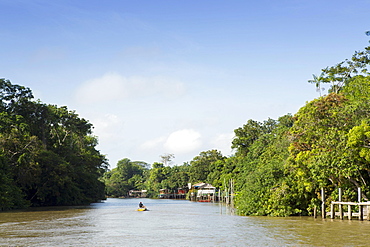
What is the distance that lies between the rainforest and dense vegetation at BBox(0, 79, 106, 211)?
0.12 metres

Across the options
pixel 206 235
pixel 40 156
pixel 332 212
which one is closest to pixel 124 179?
pixel 40 156

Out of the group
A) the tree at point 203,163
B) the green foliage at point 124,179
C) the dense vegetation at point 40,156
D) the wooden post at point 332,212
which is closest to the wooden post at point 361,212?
the wooden post at point 332,212

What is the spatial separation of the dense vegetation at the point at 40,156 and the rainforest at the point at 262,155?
0.39 ft

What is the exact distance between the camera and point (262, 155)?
49.0m

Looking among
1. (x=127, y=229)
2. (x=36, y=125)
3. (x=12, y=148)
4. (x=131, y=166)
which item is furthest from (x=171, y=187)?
(x=127, y=229)

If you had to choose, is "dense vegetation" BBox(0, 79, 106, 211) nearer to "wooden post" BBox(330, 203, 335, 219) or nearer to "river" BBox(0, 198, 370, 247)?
"river" BBox(0, 198, 370, 247)

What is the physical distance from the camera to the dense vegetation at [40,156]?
49.4 m

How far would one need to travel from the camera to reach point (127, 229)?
26.8 meters

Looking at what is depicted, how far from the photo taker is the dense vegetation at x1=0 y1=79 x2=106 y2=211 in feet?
162

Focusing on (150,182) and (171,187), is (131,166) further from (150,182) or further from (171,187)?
(171,187)

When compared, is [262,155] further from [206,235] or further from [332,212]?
[206,235]

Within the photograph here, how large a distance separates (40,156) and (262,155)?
26.7 meters

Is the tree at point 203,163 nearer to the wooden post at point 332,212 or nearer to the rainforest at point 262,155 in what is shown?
the rainforest at point 262,155

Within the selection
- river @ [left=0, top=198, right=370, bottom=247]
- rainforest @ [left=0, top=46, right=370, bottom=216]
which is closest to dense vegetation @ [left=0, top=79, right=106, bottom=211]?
rainforest @ [left=0, top=46, right=370, bottom=216]
